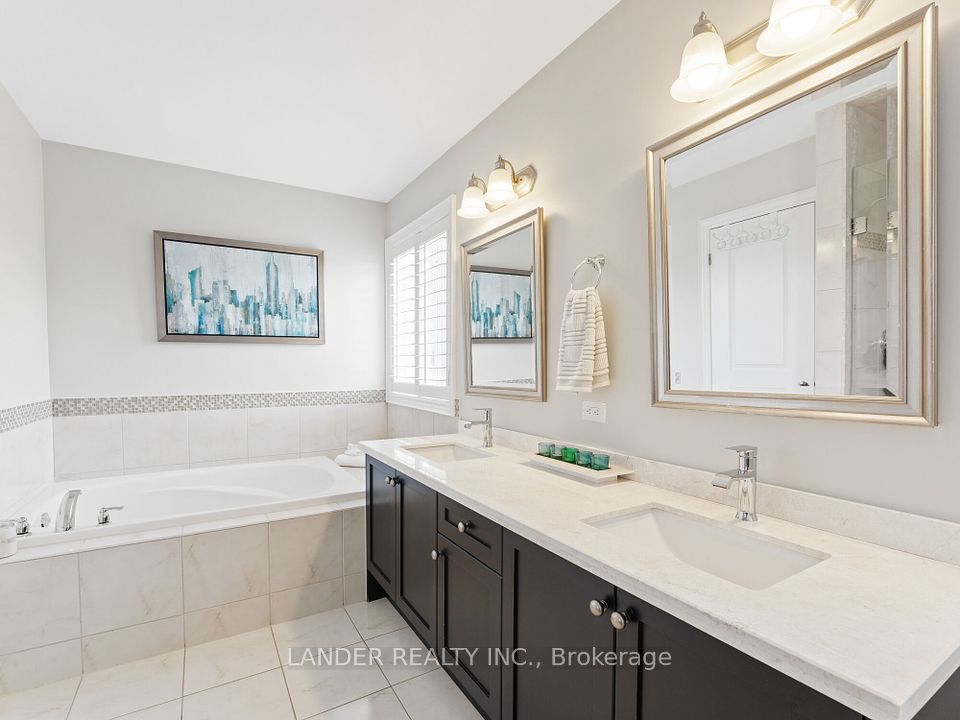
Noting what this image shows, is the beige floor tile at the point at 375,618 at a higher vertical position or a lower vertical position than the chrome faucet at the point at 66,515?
lower

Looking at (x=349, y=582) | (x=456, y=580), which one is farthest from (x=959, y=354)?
(x=349, y=582)

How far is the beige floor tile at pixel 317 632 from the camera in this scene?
2.21 metres

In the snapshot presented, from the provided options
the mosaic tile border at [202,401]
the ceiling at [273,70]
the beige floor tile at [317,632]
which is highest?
the ceiling at [273,70]

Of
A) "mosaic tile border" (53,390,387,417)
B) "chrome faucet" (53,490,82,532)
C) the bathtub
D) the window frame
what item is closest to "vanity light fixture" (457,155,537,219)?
the window frame

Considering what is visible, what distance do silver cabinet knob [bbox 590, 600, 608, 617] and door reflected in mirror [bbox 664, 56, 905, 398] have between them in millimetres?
720

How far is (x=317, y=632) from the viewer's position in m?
2.31

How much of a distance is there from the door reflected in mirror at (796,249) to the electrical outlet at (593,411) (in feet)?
1.25

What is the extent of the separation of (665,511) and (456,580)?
75 centimetres

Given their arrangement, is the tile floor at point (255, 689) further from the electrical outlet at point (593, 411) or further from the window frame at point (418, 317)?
the window frame at point (418, 317)

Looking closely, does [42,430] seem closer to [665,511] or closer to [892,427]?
[665,511]

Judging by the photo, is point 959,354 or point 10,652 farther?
point 10,652

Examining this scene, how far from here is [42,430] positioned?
2721 mm

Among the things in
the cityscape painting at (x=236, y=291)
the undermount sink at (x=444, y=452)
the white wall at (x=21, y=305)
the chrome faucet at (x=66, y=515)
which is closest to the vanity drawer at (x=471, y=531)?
the undermount sink at (x=444, y=452)

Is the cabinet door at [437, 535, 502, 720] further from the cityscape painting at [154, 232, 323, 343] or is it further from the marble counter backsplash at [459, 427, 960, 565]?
the cityscape painting at [154, 232, 323, 343]
